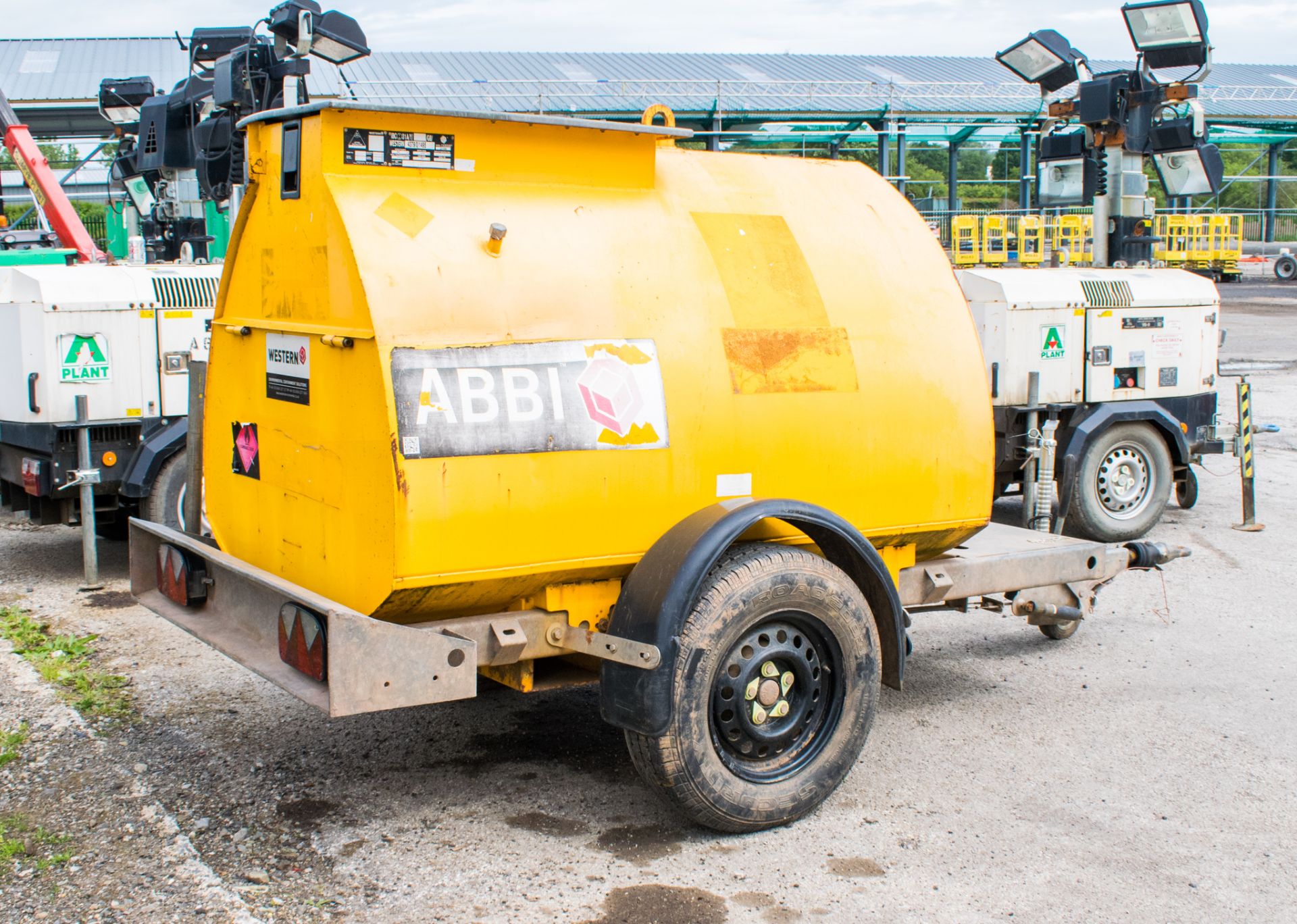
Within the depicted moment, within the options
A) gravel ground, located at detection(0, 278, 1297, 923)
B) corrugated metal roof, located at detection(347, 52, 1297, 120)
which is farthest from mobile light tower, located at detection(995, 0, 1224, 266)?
corrugated metal roof, located at detection(347, 52, 1297, 120)

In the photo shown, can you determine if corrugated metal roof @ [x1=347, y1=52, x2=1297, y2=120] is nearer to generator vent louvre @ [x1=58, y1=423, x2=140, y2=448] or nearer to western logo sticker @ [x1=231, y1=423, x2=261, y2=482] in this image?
generator vent louvre @ [x1=58, y1=423, x2=140, y2=448]

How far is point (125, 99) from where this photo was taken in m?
12.8

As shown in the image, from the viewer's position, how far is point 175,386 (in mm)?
8367

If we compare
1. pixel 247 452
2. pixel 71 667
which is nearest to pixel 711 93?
pixel 71 667

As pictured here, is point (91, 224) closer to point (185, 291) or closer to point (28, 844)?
point (185, 291)

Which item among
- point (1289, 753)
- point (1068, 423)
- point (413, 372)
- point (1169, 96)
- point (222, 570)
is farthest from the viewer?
point (1169, 96)

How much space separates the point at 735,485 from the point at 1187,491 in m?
6.65

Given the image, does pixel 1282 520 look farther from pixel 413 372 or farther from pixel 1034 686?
pixel 413 372

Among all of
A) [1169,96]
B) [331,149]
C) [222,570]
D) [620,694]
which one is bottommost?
[620,694]

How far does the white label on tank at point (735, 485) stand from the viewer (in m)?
4.63

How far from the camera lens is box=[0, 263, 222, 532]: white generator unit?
799 cm

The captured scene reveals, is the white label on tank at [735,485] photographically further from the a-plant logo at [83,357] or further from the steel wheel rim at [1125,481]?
the steel wheel rim at [1125,481]

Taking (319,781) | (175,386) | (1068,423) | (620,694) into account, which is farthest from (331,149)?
(1068,423)

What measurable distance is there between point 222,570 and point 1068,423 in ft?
21.4
